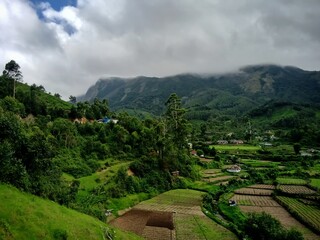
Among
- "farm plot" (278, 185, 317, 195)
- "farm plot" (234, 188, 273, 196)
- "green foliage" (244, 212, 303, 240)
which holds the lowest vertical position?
"farm plot" (234, 188, 273, 196)

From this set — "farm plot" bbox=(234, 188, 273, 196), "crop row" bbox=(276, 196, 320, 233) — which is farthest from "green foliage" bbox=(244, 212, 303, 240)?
"farm plot" bbox=(234, 188, 273, 196)

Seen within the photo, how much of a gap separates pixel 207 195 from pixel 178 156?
1981 centimetres

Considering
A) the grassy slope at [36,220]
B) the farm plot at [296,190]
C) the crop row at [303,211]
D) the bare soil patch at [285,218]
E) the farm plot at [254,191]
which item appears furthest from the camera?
the farm plot at [254,191]

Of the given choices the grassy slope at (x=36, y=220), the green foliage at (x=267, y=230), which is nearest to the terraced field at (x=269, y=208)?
the green foliage at (x=267, y=230)

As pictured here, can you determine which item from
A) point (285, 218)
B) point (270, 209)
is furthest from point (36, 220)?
point (270, 209)

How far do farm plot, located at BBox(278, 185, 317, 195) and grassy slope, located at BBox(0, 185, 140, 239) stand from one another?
2080 inches

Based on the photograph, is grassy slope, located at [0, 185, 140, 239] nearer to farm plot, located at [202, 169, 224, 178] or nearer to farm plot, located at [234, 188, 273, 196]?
farm plot, located at [234, 188, 273, 196]

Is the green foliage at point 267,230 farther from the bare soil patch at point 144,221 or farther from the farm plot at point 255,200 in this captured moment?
the farm plot at point 255,200

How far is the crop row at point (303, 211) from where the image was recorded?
49.6 m

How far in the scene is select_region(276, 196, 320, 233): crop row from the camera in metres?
49.6

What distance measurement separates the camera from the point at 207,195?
66.9 metres

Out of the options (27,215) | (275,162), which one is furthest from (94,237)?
(275,162)

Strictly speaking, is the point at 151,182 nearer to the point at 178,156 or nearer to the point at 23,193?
the point at 178,156

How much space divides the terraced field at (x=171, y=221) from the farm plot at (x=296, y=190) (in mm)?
24337
